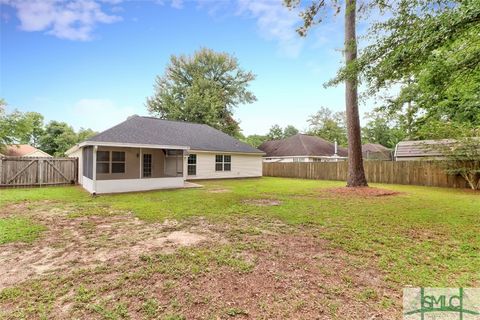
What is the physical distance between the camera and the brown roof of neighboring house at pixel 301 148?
24875mm

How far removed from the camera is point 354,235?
184 inches

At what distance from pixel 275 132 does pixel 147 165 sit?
32512mm

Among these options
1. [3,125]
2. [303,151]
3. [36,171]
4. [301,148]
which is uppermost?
[3,125]

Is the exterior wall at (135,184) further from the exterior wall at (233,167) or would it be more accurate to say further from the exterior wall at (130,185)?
the exterior wall at (233,167)

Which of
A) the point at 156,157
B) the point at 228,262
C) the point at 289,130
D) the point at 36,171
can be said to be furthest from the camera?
the point at 289,130

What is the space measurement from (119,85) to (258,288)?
768 inches

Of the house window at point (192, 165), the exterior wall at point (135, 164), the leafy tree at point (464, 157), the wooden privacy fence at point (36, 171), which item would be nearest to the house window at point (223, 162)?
the house window at point (192, 165)

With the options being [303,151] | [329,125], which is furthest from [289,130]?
[303,151]

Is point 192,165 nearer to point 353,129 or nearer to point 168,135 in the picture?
point 168,135

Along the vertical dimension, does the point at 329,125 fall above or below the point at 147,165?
above

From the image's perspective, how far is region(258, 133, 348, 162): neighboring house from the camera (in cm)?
2449

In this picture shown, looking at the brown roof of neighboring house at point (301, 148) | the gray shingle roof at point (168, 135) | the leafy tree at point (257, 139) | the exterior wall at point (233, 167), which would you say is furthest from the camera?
the leafy tree at point (257, 139)

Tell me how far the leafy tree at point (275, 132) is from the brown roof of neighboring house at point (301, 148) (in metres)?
15.0

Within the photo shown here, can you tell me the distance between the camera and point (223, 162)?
1869 cm
